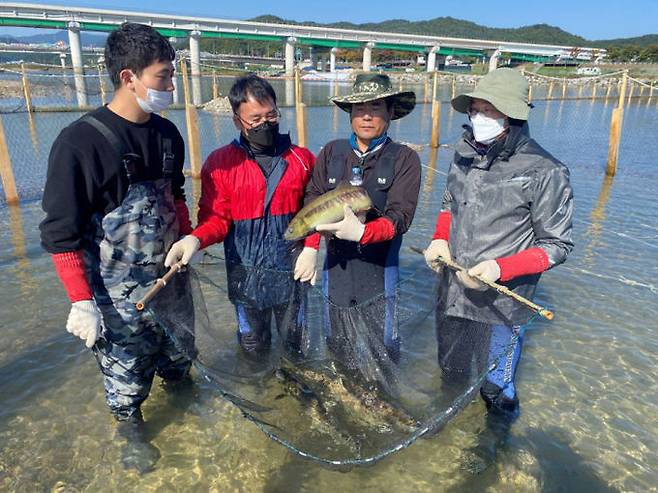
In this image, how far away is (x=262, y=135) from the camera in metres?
3.49

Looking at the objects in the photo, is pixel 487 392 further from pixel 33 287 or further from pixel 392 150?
pixel 33 287

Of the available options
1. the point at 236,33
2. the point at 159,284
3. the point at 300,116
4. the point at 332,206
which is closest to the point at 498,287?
the point at 332,206

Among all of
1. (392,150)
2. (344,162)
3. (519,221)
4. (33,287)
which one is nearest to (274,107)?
(344,162)

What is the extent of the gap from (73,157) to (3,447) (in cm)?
308

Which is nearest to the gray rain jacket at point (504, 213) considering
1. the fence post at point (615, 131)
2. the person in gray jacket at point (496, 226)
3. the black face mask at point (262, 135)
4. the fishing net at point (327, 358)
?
the person in gray jacket at point (496, 226)

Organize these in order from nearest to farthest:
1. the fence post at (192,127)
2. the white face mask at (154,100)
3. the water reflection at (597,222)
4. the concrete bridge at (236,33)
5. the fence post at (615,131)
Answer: the white face mask at (154,100)
the water reflection at (597,222)
the fence post at (192,127)
the fence post at (615,131)
the concrete bridge at (236,33)

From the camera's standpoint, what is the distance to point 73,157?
268cm

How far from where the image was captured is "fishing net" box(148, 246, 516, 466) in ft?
11.0

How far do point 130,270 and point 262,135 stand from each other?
1514 mm

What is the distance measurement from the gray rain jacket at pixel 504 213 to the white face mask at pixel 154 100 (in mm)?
2257

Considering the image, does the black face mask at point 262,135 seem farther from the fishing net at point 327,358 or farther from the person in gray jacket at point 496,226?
the person in gray jacket at point 496,226

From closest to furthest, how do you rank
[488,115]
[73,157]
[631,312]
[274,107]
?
[73,157]
[488,115]
[274,107]
[631,312]

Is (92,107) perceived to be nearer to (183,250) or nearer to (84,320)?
(183,250)

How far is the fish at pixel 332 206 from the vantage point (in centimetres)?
317
